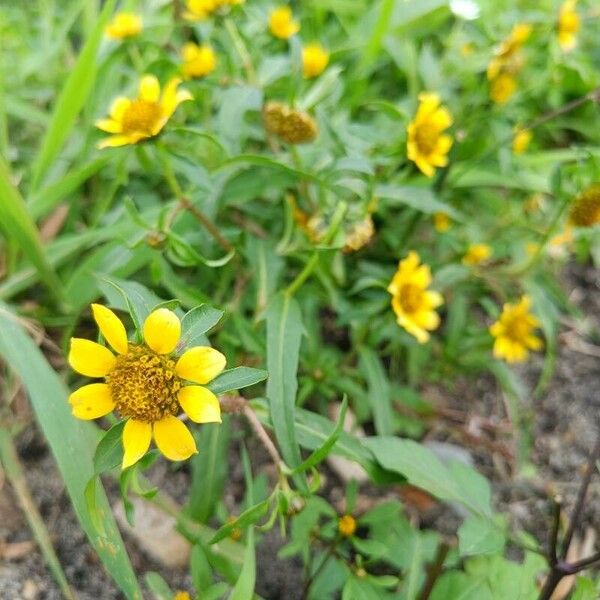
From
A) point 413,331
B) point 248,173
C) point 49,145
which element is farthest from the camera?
point 49,145

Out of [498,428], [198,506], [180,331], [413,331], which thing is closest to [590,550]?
[498,428]

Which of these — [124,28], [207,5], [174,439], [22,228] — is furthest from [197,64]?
[174,439]

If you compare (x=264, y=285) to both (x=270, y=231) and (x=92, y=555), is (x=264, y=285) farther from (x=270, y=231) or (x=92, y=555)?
(x=92, y=555)

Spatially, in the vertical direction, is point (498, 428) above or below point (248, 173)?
below

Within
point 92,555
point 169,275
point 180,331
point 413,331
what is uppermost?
point 180,331

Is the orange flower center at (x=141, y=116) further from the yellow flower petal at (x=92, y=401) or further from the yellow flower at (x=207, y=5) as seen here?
the yellow flower petal at (x=92, y=401)

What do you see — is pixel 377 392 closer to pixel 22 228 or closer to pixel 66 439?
pixel 66 439
